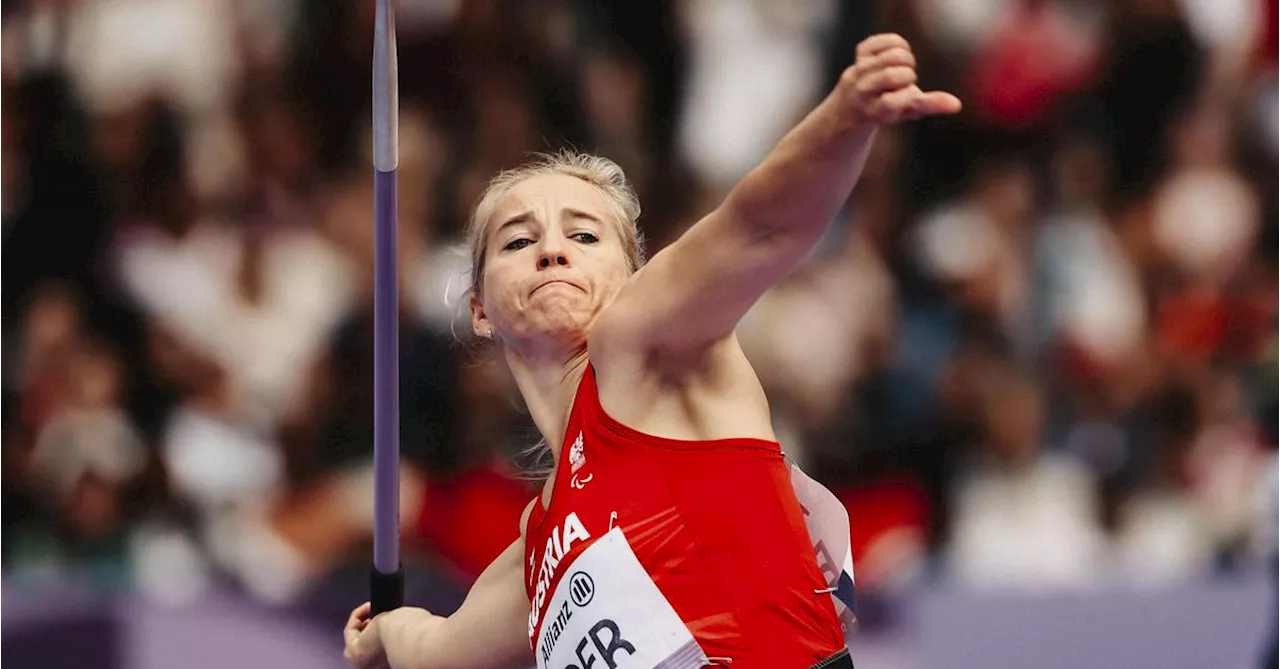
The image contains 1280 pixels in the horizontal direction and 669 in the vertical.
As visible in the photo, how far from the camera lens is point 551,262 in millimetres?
3021

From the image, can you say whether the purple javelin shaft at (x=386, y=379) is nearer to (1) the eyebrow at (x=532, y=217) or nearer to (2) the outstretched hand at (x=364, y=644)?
(2) the outstretched hand at (x=364, y=644)

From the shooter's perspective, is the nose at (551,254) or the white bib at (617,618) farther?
the nose at (551,254)

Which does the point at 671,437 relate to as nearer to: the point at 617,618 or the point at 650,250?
the point at 617,618

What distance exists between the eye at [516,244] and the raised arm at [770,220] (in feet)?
1.36

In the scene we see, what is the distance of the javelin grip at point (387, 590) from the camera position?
3771 millimetres

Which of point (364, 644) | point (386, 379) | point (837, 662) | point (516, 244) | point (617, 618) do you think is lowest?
point (837, 662)

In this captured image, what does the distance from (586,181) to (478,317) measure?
36 cm

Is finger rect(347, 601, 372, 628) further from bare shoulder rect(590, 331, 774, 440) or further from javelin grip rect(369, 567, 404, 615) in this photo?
bare shoulder rect(590, 331, 774, 440)

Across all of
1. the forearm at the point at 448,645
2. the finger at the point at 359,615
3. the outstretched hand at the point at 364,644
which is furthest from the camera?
the finger at the point at 359,615

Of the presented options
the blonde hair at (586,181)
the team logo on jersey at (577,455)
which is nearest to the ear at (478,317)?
the blonde hair at (586,181)

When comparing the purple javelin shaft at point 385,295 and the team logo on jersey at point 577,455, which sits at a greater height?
the purple javelin shaft at point 385,295

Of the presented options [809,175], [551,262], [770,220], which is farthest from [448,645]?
[809,175]

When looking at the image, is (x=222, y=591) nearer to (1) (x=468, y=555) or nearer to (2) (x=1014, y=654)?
(1) (x=468, y=555)

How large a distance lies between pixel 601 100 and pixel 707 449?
13.3 feet
